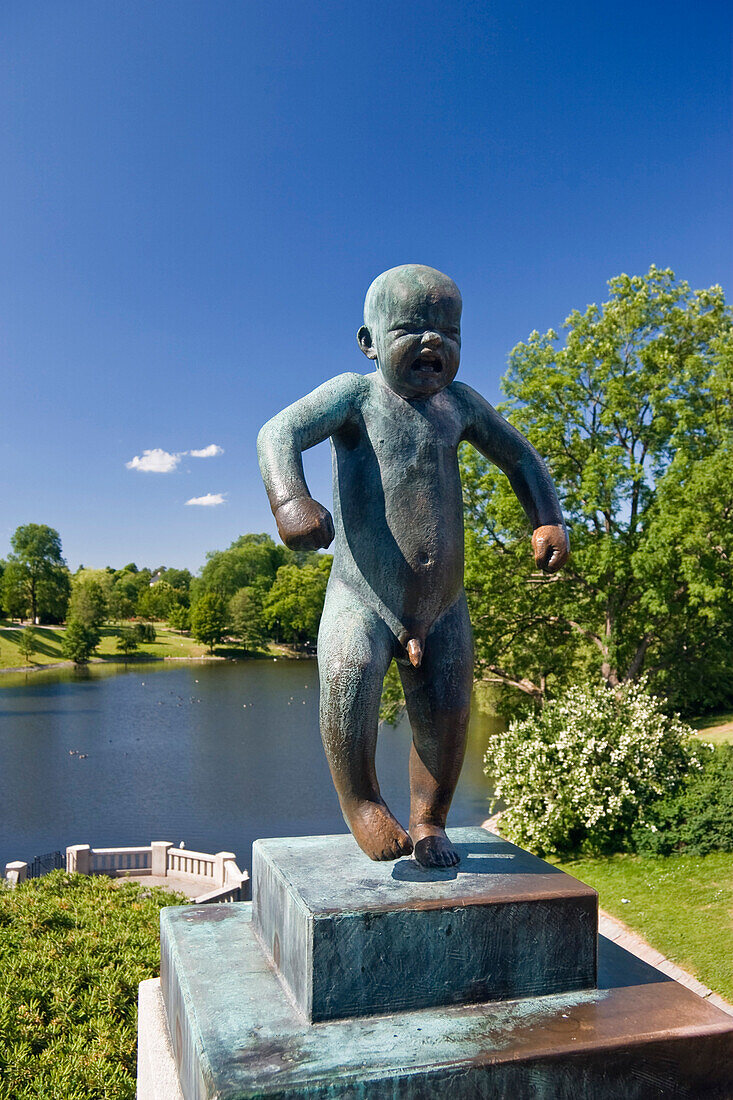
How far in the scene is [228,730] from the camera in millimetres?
29703

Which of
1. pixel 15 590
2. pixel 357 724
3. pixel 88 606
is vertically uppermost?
pixel 15 590

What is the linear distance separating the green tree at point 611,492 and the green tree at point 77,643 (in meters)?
39.6

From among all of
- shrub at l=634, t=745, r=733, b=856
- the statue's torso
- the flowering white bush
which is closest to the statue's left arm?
the statue's torso

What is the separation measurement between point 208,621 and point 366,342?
188ft

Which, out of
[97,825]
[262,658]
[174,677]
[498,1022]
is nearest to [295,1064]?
[498,1022]

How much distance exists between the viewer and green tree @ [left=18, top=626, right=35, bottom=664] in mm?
48812

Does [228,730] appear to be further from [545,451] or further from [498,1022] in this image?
[498,1022]

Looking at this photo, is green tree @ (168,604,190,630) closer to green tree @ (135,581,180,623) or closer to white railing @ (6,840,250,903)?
green tree @ (135,581,180,623)

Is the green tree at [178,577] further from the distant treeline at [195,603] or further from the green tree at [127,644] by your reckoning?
the green tree at [127,644]

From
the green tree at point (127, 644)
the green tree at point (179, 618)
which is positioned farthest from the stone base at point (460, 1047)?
the green tree at point (179, 618)

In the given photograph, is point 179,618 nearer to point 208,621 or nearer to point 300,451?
point 208,621

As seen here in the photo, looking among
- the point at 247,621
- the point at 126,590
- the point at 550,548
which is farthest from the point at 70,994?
the point at 126,590

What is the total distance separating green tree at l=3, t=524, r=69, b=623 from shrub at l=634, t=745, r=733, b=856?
5492 centimetres

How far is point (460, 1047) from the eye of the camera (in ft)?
7.53
